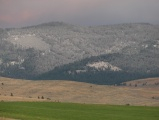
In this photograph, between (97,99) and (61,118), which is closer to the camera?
(61,118)

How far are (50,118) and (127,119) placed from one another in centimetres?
1641

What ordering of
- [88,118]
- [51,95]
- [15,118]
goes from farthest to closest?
[51,95]
[88,118]
[15,118]

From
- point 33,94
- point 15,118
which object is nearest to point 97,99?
point 33,94

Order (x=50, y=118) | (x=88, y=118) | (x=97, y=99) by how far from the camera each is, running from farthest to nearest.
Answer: (x=97, y=99) < (x=88, y=118) < (x=50, y=118)

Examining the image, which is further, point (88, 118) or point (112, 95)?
point (112, 95)

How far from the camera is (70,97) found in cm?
18775

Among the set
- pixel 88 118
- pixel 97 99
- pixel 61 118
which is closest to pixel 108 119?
pixel 88 118

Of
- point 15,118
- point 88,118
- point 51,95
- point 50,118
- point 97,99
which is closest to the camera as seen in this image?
point 15,118

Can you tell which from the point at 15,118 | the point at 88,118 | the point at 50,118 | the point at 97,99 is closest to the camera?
the point at 15,118

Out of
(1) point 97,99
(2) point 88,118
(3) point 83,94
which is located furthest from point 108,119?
(3) point 83,94

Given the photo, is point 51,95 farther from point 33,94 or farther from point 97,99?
point 97,99

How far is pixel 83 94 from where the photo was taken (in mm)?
195500

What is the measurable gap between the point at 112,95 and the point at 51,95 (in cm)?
2678

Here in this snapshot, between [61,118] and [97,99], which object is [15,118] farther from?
[97,99]
